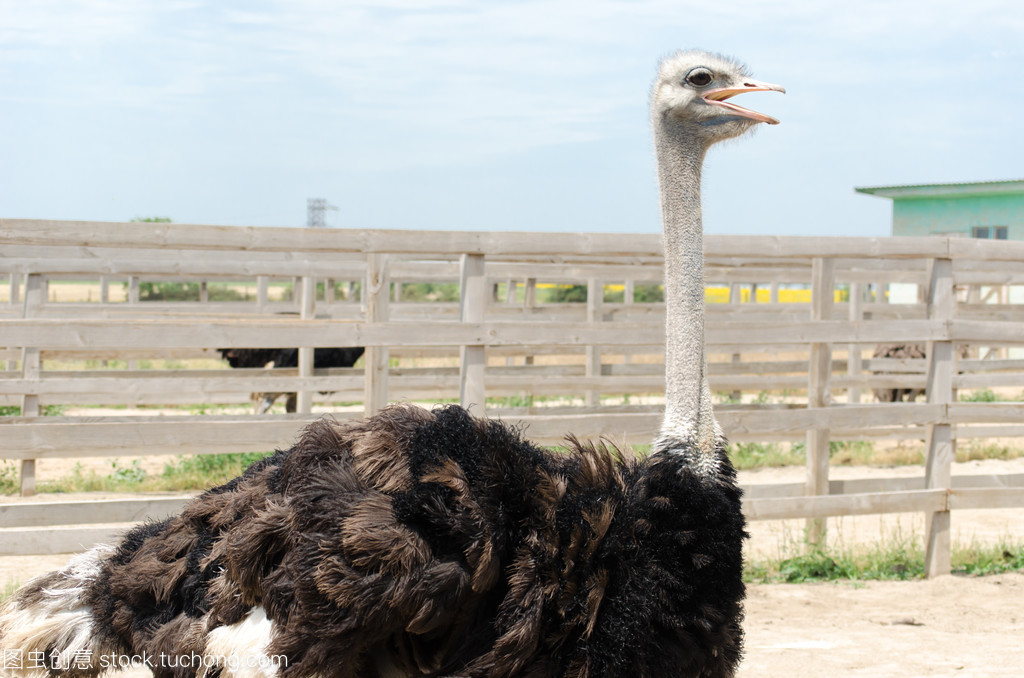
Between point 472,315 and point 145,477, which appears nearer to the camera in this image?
point 472,315

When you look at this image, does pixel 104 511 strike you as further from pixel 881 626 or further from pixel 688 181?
pixel 881 626

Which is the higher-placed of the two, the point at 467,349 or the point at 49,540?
the point at 467,349

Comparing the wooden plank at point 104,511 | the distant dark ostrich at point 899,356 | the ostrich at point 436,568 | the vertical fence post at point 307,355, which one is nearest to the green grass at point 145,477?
the vertical fence post at point 307,355

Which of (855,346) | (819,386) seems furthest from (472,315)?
(855,346)

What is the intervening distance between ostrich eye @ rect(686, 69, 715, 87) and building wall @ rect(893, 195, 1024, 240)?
913 inches

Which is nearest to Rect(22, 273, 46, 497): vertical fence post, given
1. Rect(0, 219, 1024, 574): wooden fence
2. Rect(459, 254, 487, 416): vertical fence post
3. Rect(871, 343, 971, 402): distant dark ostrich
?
Rect(0, 219, 1024, 574): wooden fence

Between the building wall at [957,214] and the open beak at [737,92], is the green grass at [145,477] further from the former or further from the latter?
the building wall at [957,214]

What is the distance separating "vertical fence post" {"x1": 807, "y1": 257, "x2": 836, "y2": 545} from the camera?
5.19 meters

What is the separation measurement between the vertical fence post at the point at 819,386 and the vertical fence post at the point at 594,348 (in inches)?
144

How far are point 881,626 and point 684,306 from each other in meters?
2.26

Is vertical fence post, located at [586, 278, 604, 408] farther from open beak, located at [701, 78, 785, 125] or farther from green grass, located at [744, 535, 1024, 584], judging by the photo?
open beak, located at [701, 78, 785, 125]

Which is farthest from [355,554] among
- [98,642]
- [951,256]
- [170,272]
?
[170,272]

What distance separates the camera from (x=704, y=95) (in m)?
3.18

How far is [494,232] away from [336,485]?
2037 millimetres
